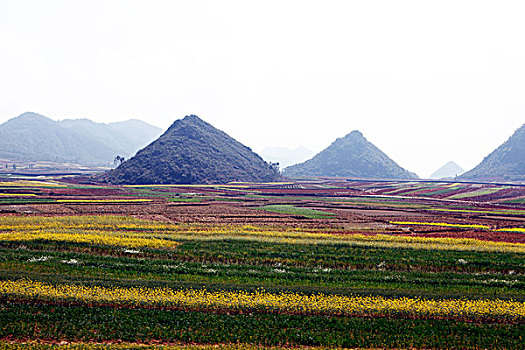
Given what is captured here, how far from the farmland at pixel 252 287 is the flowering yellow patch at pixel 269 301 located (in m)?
0.08

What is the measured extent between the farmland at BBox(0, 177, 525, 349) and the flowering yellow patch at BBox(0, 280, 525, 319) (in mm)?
77

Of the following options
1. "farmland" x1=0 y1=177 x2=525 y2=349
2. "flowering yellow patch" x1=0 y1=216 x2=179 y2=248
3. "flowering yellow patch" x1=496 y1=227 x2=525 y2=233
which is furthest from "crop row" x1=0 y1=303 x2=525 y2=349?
"flowering yellow patch" x1=496 y1=227 x2=525 y2=233

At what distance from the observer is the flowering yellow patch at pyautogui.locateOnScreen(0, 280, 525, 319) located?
2464 centimetres

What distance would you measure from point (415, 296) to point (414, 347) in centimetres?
755

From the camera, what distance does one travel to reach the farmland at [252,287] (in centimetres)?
2114

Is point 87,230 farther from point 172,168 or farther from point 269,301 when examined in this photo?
point 172,168

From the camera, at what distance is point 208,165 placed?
190000 millimetres

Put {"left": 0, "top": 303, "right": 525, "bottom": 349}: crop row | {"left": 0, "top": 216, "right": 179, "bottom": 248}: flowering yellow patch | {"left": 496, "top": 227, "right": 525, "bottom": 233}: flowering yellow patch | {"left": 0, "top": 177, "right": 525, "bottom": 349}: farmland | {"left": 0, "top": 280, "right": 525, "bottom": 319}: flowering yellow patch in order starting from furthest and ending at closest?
{"left": 496, "top": 227, "right": 525, "bottom": 233}: flowering yellow patch, {"left": 0, "top": 216, "right": 179, "bottom": 248}: flowering yellow patch, {"left": 0, "top": 280, "right": 525, "bottom": 319}: flowering yellow patch, {"left": 0, "top": 177, "right": 525, "bottom": 349}: farmland, {"left": 0, "top": 303, "right": 525, "bottom": 349}: crop row

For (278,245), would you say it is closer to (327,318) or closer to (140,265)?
(140,265)

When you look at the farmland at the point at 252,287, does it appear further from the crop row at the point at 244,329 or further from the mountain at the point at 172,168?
the mountain at the point at 172,168

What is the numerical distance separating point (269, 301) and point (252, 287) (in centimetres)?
318

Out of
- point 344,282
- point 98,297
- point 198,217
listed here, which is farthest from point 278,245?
point 198,217

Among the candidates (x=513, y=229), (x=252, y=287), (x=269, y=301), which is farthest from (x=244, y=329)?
Result: (x=513, y=229)

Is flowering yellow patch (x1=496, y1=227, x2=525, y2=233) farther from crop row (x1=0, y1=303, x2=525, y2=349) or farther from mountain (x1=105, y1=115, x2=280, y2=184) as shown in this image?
mountain (x1=105, y1=115, x2=280, y2=184)
